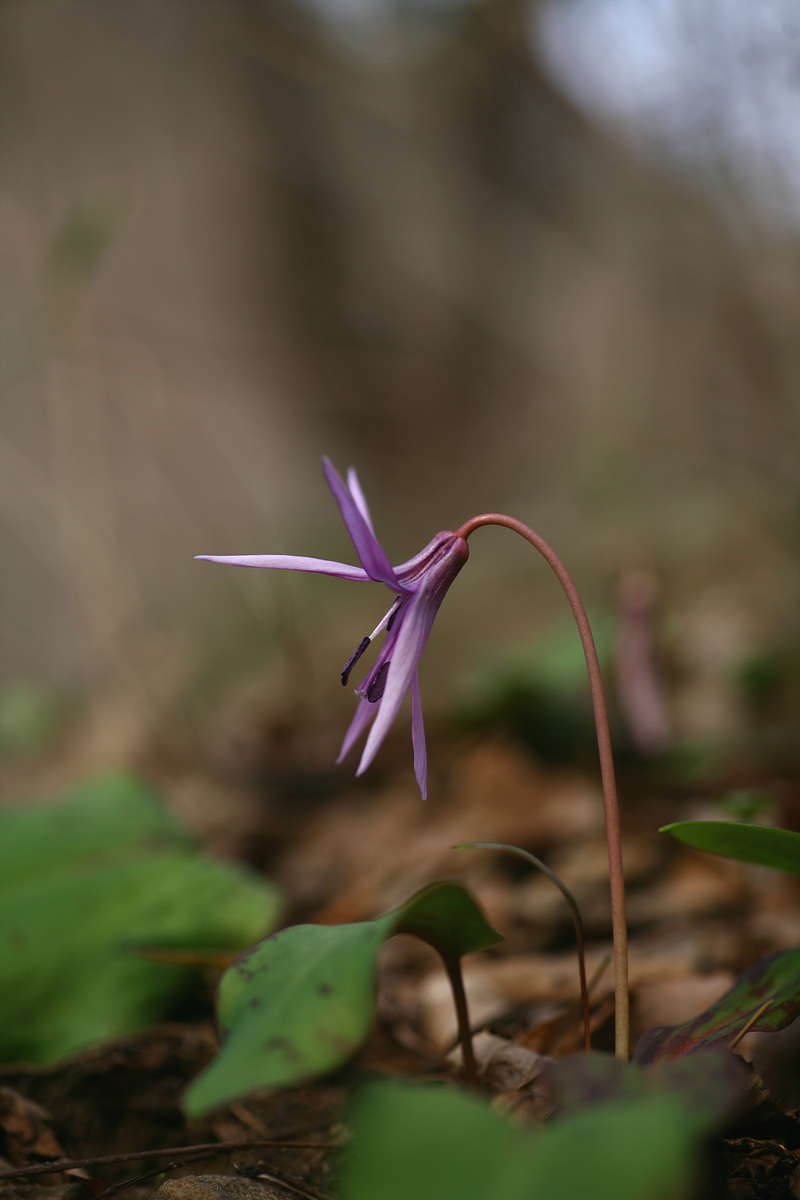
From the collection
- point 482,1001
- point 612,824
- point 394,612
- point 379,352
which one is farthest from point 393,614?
point 379,352

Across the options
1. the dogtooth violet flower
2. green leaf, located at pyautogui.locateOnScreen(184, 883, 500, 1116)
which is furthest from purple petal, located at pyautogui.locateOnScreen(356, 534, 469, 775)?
green leaf, located at pyautogui.locateOnScreen(184, 883, 500, 1116)

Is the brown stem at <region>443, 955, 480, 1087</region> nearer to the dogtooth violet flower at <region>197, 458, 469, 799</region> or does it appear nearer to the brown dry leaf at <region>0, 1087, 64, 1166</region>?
the dogtooth violet flower at <region>197, 458, 469, 799</region>

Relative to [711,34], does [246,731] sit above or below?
below

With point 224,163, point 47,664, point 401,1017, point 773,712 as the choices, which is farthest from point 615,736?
point 224,163

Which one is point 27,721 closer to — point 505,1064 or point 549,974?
point 549,974

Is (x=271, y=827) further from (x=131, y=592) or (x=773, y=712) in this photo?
(x=131, y=592)

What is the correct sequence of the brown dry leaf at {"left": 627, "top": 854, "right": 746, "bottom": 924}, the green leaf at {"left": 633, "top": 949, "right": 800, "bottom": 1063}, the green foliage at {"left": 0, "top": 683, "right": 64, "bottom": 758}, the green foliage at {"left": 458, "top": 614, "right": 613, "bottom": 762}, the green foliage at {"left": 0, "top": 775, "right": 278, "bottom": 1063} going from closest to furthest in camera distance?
1. the green leaf at {"left": 633, "top": 949, "right": 800, "bottom": 1063}
2. the green foliage at {"left": 0, "top": 775, "right": 278, "bottom": 1063}
3. the brown dry leaf at {"left": 627, "top": 854, "right": 746, "bottom": 924}
4. the green foliage at {"left": 458, "top": 614, "right": 613, "bottom": 762}
5. the green foliage at {"left": 0, "top": 683, "right": 64, "bottom": 758}
